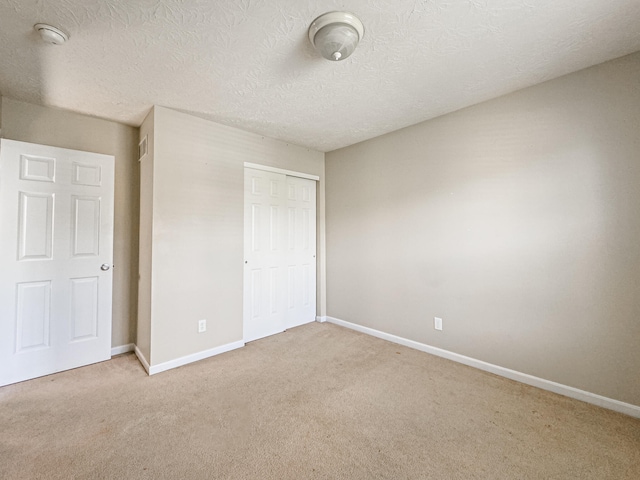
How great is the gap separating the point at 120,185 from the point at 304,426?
2931 millimetres

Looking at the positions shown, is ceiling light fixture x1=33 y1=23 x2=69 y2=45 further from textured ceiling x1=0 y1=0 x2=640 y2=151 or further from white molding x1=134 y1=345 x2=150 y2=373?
white molding x1=134 y1=345 x2=150 y2=373

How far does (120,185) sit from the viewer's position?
9.53ft

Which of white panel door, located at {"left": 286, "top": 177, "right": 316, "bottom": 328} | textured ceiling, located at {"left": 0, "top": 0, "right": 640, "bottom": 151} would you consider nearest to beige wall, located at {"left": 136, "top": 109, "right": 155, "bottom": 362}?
textured ceiling, located at {"left": 0, "top": 0, "right": 640, "bottom": 151}

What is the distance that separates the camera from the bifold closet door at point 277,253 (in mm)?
3293

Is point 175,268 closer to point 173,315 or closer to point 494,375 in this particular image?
point 173,315

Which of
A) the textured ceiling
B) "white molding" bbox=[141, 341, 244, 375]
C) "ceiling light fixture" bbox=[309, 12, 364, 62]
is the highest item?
the textured ceiling

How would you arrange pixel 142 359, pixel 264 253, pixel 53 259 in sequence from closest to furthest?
1. pixel 53 259
2. pixel 142 359
3. pixel 264 253

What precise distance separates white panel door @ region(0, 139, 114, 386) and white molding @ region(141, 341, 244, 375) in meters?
0.68

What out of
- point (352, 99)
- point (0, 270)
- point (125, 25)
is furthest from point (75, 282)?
point (352, 99)

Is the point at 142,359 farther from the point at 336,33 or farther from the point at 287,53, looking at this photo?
the point at 336,33

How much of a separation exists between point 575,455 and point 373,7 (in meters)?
2.71

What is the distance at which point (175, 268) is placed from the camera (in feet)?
8.56

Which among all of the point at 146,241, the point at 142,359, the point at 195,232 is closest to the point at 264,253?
the point at 195,232

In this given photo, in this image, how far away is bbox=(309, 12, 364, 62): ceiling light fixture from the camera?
151 centimetres
